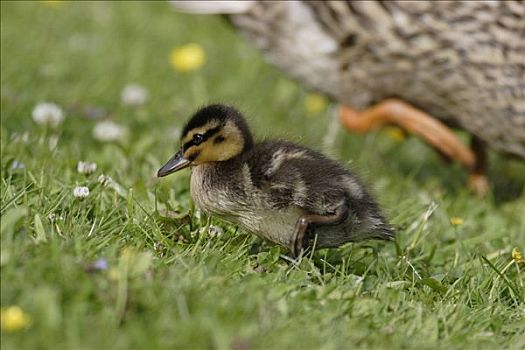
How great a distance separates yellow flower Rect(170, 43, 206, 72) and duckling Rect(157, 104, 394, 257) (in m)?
3.36

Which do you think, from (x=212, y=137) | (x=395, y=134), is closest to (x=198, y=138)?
(x=212, y=137)

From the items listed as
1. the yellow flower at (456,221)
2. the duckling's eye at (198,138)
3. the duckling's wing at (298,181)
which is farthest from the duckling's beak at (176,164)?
the yellow flower at (456,221)

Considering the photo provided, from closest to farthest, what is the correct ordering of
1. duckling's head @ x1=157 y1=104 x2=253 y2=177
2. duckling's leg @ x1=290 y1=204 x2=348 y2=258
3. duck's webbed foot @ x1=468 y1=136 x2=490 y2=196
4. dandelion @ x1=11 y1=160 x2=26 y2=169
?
Answer: 1. duckling's leg @ x1=290 y1=204 x2=348 y2=258
2. duckling's head @ x1=157 y1=104 x2=253 y2=177
3. dandelion @ x1=11 y1=160 x2=26 y2=169
4. duck's webbed foot @ x1=468 y1=136 x2=490 y2=196

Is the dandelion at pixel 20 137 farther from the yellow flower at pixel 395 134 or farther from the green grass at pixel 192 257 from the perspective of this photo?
the yellow flower at pixel 395 134

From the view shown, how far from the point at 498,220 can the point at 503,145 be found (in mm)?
603

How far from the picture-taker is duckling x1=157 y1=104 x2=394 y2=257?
12.5 feet

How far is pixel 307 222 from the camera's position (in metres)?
3.73

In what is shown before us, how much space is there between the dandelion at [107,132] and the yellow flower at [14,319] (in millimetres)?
2549

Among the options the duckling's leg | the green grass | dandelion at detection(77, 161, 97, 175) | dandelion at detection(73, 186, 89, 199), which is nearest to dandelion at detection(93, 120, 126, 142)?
the green grass

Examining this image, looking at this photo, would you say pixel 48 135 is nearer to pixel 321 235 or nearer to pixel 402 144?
pixel 321 235

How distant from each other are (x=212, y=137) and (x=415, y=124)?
2.47 meters

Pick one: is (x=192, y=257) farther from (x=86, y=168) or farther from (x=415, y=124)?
(x=415, y=124)

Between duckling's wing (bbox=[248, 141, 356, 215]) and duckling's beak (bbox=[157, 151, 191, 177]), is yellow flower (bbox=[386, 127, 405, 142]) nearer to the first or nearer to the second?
→ duckling's wing (bbox=[248, 141, 356, 215])

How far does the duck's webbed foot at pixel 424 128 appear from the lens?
6070 millimetres
